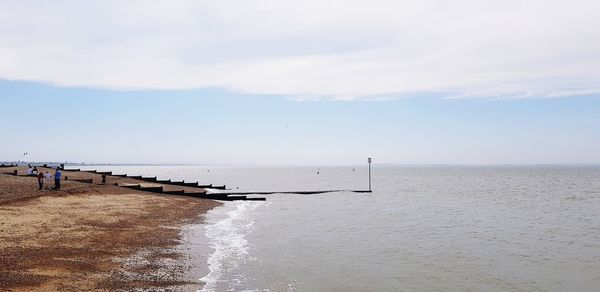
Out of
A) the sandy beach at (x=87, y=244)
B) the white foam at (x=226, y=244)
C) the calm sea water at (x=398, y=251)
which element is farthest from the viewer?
the calm sea water at (x=398, y=251)

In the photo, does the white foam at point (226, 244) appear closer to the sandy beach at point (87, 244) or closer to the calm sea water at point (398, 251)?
the calm sea water at point (398, 251)

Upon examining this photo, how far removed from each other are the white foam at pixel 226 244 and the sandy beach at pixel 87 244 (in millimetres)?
669

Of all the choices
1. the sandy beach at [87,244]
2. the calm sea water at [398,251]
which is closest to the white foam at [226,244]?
the calm sea water at [398,251]

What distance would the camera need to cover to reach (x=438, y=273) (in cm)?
2166

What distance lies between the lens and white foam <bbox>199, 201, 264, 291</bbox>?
1902cm

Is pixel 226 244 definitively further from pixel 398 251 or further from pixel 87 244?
pixel 398 251

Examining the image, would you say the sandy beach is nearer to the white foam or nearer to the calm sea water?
the white foam

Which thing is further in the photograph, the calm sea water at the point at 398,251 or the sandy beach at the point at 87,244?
the calm sea water at the point at 398,251

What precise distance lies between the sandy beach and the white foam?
2.19ft

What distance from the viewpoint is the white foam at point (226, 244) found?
19017mm

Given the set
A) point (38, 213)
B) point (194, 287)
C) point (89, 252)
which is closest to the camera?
point (194, 287)

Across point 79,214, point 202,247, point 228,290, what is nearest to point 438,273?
point 228,290

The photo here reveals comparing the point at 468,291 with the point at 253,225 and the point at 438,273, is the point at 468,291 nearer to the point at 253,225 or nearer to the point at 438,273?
the point at 438,273

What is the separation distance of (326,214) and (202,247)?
2292cm
